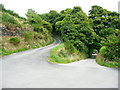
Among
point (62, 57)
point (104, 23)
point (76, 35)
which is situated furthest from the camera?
point (104, 23)

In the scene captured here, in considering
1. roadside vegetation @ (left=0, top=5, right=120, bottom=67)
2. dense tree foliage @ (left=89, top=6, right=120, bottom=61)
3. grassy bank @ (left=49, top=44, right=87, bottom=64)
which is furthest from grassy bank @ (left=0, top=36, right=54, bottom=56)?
dense tree foliage @ (left=89, top=6, right=120, bottom=61)

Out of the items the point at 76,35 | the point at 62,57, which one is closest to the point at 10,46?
the point at 62,57

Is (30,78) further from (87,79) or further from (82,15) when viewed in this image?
(82,15)

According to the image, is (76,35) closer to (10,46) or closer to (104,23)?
(104,23)

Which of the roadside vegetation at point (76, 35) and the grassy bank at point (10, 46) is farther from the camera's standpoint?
the roadside vegetation at point (76, 35)

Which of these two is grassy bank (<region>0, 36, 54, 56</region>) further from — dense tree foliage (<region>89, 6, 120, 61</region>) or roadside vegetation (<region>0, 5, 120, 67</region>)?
dense tree foliage (<region>89, 6, 120, 61</region>)

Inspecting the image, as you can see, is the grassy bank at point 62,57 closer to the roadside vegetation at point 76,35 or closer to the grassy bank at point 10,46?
the roadside vegetation at point 76,35

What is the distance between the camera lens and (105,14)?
17.9m

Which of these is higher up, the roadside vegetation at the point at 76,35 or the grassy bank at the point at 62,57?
the roadside vegetation at the point at 76,35

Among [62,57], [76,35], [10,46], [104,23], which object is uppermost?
[104,23]

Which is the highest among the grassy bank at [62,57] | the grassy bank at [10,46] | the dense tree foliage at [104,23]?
the dense tree foliage at [104,23]

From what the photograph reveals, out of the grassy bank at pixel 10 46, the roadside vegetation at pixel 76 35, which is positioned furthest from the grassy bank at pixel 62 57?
the grassy bank at pixel 10 46

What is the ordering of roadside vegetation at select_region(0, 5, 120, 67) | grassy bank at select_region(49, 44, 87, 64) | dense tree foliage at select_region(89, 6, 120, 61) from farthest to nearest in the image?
dense tree foliage at select_region(89, 6, 120, 61)
roadside vegetation at select_region(0, 5, 120, 67)
grassy bank at select_region(49, 44, 87, 64)

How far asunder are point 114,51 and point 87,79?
15.5ft
